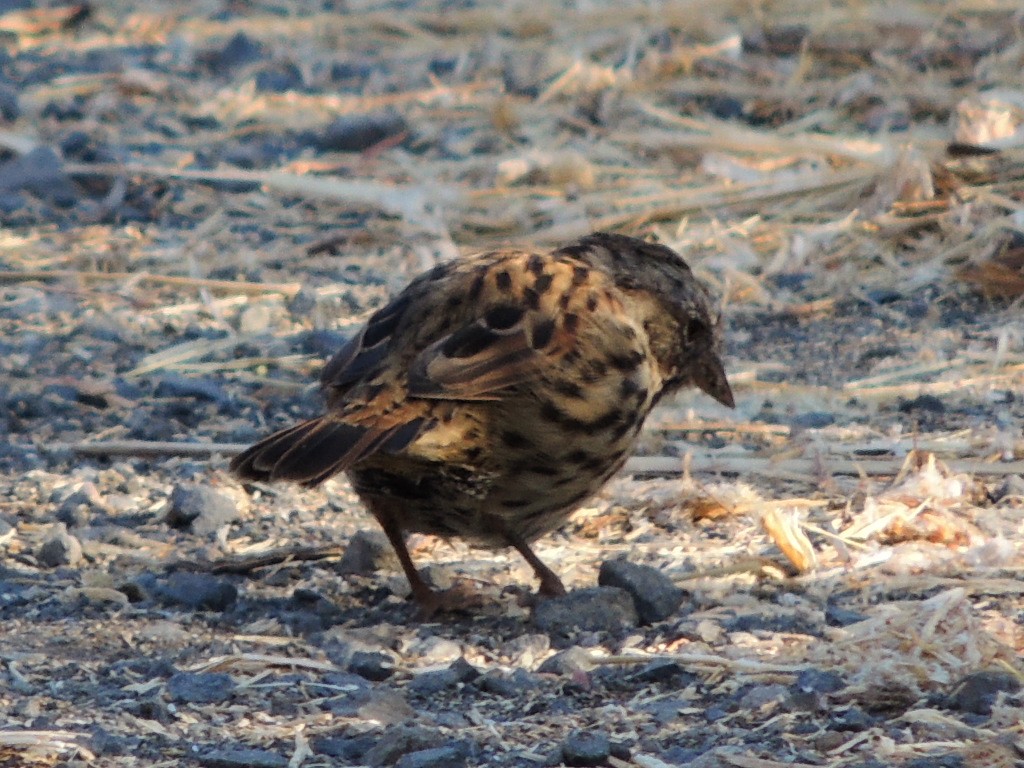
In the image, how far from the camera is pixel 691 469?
5777mm

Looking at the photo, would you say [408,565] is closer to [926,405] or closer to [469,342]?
[469,342]

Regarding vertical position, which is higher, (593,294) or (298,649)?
(593,294)

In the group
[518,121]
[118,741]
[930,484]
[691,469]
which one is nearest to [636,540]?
[691,469]

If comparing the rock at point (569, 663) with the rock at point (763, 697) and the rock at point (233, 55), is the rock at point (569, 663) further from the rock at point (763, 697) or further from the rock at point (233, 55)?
the rock at point (233, 55)

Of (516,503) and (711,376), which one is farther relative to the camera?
(711,376)

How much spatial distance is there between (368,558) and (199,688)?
113cm

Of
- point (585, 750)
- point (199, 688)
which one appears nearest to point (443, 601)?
point (199, 688)

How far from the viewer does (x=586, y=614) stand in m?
4.59

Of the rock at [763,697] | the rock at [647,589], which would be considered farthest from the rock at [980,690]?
the rock at [647,589]

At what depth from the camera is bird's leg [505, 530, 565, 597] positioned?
15.9 feet

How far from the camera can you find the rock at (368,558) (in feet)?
17.1

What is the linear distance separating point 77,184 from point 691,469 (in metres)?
4.80

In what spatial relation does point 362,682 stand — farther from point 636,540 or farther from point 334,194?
point 334,194

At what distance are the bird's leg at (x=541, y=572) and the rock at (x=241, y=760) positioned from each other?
1.24 meters
